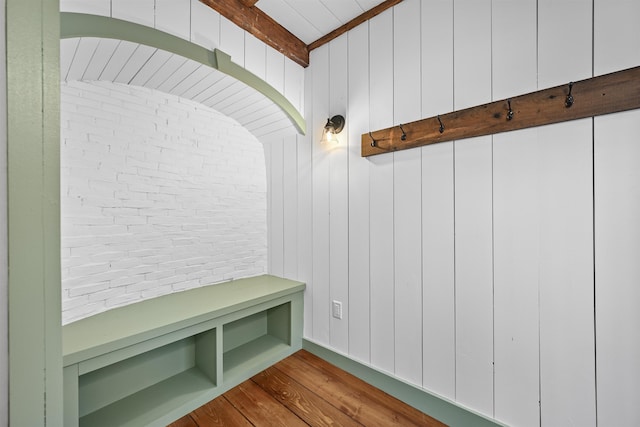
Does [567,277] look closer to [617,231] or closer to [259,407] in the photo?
[617,231]

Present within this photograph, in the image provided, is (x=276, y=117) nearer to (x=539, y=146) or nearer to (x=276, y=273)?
(x=276, y=273)

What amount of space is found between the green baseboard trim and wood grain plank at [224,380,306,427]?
0.53 metres

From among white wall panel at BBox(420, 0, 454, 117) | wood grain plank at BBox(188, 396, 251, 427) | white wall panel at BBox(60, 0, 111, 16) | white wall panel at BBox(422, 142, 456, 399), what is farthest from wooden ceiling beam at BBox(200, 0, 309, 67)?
wood grain plank at BBox(188, 396, 251, 427)

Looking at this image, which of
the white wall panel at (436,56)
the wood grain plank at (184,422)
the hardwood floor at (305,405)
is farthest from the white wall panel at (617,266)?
the wood grain plank at (184,422)

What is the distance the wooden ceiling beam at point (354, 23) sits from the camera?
172 cm

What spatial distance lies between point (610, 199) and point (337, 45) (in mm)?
1832

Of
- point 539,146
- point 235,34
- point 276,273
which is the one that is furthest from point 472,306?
point 235,34

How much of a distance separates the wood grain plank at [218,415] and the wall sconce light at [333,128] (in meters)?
1.80

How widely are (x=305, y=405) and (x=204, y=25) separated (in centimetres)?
236

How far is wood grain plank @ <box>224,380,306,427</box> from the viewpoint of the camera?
146 cm

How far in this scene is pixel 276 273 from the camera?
2.42 meters

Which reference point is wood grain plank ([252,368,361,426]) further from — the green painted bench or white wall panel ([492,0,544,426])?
white wall panel ([492,0,544,426])

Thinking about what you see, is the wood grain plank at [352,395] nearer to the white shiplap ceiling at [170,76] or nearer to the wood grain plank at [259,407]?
the wood grain plank at [259,407]

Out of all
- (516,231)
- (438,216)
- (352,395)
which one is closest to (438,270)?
(438,216)
